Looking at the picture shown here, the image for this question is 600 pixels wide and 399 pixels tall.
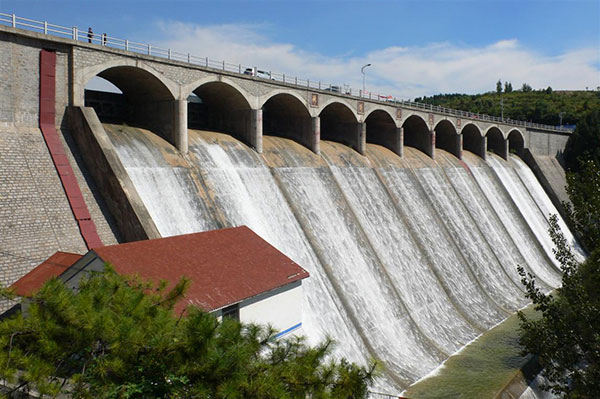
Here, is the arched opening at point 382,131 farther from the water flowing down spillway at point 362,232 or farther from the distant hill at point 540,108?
the distant hill at point 540,108

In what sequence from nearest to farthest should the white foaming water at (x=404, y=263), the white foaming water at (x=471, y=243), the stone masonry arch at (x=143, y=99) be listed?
the stone masonry arch at (x=143, y=99) < the white foaming water at (x=404, y=263) < the white foaming water at (x=471, y=243)

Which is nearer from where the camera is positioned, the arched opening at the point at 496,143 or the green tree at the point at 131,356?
the green tree at the point at 131,356

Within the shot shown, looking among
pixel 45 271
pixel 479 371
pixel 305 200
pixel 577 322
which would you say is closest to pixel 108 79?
pixel 305 200

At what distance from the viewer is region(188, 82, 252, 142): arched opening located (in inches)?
1218

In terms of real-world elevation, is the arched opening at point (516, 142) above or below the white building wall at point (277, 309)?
above

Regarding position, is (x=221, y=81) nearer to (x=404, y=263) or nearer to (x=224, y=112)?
(x=224, y=112)

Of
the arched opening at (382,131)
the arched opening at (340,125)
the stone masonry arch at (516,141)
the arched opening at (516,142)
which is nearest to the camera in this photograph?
the arched opening at (340,125)

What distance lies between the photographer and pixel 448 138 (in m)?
54.6

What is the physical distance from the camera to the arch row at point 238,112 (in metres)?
26.5

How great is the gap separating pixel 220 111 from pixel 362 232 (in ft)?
38.2

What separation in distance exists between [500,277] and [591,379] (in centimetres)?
2373

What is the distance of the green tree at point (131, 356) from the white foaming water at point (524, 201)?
138 ft

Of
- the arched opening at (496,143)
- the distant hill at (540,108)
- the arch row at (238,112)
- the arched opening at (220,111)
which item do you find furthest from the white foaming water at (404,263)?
the distant hill at (540,108)

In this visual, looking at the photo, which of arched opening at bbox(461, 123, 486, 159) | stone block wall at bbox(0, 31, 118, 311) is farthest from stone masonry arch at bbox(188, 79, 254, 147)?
arched opening at bbox(461, 123, 486, 159)
